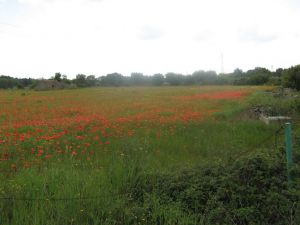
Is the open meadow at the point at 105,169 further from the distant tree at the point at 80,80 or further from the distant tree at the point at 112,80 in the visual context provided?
the distant tree at the point at 112,80

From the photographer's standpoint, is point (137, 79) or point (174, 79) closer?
point (174, 79)

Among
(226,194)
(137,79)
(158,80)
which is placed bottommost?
(226,194)

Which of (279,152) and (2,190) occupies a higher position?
(279,152)

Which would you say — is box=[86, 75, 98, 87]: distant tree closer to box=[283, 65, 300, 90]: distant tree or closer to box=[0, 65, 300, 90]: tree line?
box=[0, 65, 300, 90]: tree line

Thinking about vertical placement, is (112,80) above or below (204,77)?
below

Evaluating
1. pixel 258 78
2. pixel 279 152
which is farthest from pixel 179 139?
pixel 258 78

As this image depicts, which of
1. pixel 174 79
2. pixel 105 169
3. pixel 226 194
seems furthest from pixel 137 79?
pixel 226 194

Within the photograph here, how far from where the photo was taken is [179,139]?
890cm

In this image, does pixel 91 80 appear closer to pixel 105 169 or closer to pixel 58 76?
pixel 58 76

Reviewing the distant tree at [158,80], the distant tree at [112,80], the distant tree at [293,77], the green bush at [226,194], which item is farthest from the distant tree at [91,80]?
the green bush at [226,194]

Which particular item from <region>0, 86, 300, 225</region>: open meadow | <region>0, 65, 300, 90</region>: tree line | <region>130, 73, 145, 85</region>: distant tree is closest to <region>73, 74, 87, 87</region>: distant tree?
<region>0, 65, 300, 90</region>: tree line

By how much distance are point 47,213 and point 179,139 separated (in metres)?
5.48

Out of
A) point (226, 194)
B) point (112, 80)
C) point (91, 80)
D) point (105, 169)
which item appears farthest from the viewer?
point (112, 80)

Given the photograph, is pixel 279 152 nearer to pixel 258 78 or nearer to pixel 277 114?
pixel 277 114
